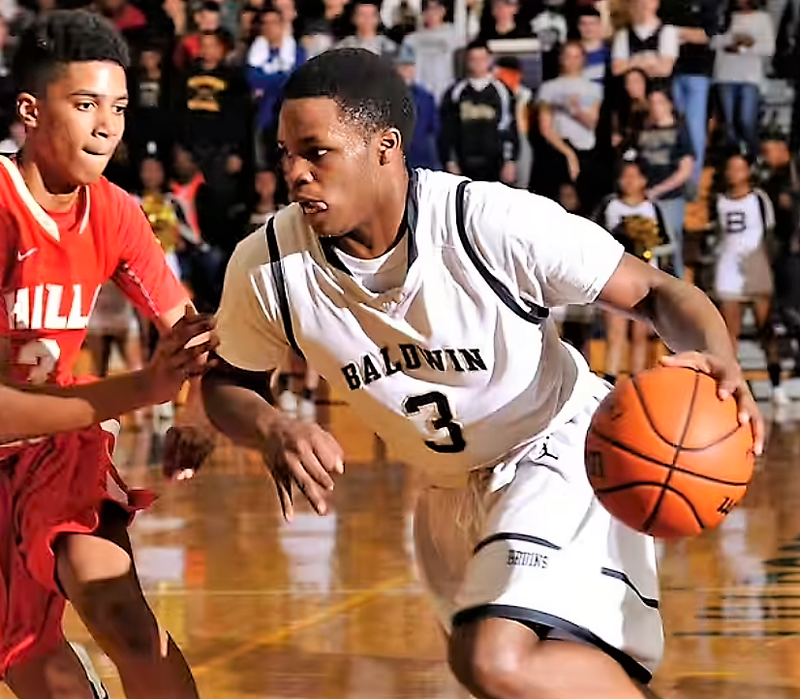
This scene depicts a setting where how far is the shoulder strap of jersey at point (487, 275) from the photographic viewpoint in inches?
137

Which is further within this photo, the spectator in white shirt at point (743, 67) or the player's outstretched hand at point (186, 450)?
the spectator in white shirt at point (743, 67)

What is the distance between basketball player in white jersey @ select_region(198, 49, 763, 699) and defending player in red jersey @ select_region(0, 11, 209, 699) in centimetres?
43

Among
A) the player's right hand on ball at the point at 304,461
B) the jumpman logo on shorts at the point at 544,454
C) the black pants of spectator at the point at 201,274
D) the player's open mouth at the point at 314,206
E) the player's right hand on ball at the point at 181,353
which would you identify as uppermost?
the player's open mouth at the point at 314,206

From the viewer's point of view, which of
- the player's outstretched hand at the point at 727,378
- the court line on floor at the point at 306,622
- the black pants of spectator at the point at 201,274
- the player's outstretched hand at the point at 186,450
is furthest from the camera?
the black pants of spectator at the point at 201,274

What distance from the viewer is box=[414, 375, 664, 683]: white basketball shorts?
3398 millimetres

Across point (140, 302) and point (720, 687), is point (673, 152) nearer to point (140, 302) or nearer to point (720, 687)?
point (720, 687)

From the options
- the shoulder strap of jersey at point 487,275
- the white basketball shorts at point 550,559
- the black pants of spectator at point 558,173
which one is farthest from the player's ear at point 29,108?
the black pants of spectator at point 558,173

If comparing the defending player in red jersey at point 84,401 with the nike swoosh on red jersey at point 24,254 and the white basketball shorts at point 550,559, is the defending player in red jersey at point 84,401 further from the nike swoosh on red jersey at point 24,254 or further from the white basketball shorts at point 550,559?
the white basketball shorts at point 550,559

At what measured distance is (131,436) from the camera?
1103 centimetres

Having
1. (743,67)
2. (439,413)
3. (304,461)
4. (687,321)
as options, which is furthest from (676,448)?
(743,67)

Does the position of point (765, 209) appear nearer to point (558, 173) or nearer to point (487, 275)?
point (558, 173)

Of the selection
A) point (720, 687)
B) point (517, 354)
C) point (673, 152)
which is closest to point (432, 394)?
point (517, 354)

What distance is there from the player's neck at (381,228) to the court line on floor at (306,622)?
81.7 inches

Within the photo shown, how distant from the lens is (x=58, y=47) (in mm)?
3758
